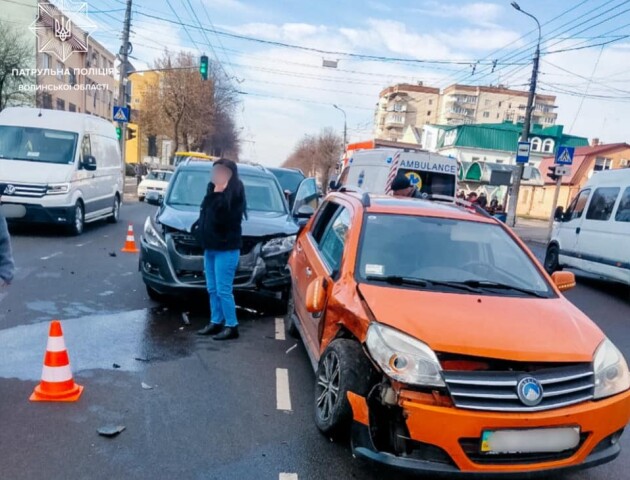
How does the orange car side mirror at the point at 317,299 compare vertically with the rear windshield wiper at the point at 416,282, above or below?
below

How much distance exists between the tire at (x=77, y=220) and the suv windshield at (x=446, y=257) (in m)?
8.98

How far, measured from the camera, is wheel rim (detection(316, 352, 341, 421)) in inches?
130

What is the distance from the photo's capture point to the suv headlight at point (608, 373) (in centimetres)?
292

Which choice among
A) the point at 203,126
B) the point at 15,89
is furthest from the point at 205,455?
the point at 203,126

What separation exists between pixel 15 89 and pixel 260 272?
82.4ft

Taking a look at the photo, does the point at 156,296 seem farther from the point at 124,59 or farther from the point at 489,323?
the point at 124,59

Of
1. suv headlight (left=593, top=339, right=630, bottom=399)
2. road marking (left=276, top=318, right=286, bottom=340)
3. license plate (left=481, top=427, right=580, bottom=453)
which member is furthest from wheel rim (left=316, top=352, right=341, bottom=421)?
road marking (left=276, top=318, right=286, bottom=340)

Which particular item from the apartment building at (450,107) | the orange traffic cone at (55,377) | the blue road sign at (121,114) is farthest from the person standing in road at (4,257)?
the apartment building at (450,107)

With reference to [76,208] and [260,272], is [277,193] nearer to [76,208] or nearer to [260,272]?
[260,272]

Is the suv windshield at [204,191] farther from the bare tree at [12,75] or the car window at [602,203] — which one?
the bare tree at [12,75]

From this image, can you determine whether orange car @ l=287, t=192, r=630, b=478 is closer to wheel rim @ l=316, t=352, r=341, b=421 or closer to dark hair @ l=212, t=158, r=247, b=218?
wheel rim @ l=316, t=352, r=341, b=421

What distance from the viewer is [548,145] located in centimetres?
5059

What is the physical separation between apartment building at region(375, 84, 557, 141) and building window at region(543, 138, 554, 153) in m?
31.3

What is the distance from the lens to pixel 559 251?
38.4ft
